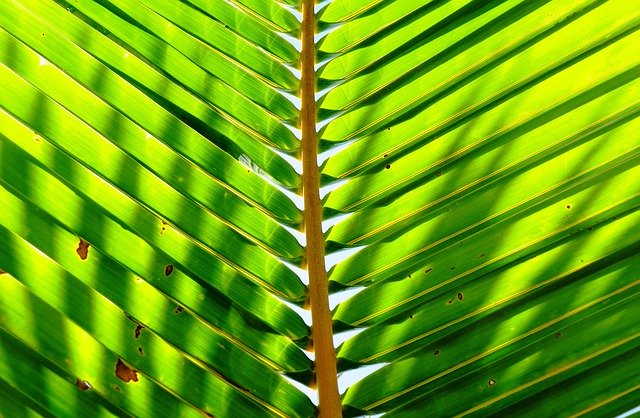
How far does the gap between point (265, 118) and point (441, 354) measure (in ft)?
1.56

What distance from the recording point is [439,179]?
115 cm

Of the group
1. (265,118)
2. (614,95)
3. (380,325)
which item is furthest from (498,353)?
(265,118)

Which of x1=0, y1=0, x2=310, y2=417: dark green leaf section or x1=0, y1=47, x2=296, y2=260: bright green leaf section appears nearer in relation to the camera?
x1=0, y1=0, x2=310, y2=417: dark green leaf section

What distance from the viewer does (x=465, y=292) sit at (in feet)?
→ 3.50

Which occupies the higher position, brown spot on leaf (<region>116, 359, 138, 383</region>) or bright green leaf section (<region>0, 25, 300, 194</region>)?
bright green leaf section (<region>0, 25, 300, 194</region>)

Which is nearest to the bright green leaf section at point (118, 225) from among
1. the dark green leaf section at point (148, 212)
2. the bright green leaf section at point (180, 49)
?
the dark green leaf section at point (148, 212)

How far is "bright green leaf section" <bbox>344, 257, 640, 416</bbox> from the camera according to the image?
984 millimetres

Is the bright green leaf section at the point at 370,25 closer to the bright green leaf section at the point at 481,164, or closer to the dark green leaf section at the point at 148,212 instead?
the dark green leaf section at the point at 148,212

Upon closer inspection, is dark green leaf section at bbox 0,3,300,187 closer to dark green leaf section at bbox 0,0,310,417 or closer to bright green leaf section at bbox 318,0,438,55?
dark green leaf section at bbox 0,0,310,417

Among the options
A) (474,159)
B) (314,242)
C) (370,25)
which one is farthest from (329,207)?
(370,25)

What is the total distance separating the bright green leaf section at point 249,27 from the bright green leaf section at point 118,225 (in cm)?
39

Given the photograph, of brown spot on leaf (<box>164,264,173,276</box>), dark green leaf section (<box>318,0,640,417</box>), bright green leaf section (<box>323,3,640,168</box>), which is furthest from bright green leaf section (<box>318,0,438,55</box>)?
brown spot on leaf (<box>164,264,173,276</box>)

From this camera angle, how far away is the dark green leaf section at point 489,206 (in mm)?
1001

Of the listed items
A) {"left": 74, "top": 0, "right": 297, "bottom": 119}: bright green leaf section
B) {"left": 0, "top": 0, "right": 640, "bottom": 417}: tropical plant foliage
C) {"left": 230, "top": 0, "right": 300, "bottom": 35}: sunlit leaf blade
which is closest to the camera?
{"left": 0, "top": 0, "right": 640, "bottom": 417}: tropical plant foliage
